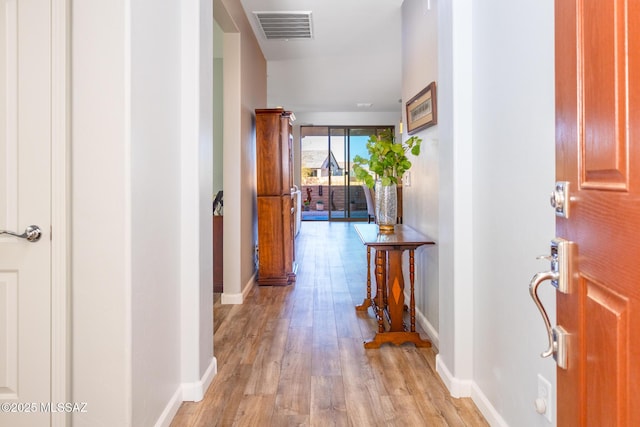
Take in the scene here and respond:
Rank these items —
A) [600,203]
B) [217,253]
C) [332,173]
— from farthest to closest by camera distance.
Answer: [332,173]
[217,253]
[600,203]

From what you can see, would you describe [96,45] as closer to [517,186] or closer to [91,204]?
[91,204]

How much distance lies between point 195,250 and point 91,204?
71 cm

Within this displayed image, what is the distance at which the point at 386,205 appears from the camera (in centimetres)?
321

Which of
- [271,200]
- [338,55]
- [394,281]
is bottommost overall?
[394,281]

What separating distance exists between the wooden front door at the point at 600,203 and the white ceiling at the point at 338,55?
354 cm

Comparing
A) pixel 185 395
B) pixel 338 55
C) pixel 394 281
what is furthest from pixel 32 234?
pixel 338 55

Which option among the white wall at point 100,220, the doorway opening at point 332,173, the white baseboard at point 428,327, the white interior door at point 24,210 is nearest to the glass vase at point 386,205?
the white baseboard at point 428,327

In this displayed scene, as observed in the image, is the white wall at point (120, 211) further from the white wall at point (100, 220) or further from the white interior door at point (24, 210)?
the white interior door at point (24, 210)

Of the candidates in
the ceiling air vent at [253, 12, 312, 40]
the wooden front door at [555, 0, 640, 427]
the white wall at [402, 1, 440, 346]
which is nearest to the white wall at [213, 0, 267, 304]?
the ceiling air vent at [253, 12, 312, 40]

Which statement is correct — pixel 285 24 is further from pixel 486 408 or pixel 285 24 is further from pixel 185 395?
pixel 486 408

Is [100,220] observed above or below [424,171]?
below

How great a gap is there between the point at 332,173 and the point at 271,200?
7.13 m

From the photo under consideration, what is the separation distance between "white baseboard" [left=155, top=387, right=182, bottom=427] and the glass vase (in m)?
1.78

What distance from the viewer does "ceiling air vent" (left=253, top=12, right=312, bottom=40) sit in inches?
163
